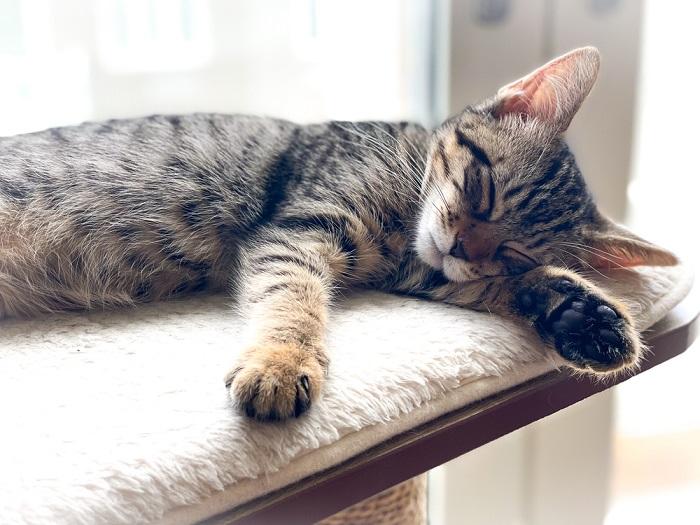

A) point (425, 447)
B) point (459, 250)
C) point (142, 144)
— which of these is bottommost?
point (425, 447)

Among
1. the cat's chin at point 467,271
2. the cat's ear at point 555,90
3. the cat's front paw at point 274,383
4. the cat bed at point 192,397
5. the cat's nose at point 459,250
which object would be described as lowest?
the cat bed at point 192,397

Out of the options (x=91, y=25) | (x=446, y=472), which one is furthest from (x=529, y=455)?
(x=91, y=25)

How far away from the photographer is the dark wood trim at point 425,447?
1.91 feet

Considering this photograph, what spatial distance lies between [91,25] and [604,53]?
0.96 metres

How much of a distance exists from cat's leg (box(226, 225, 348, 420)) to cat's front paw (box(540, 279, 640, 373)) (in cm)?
26

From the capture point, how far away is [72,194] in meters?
0.92

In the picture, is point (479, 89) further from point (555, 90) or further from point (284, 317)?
point (284, 317)

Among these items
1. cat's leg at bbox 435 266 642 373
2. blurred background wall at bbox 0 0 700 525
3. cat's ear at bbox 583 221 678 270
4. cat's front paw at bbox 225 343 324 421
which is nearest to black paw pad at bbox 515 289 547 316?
cat's leg at bbox 435 266 642 373

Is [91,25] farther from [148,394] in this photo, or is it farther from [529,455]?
[529,455]

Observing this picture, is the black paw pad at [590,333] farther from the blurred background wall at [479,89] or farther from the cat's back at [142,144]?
the cat's back at [142,144]

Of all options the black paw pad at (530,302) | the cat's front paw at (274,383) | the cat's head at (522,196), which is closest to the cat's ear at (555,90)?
the cat's head at (522,196)

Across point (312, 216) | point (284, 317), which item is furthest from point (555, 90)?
point (284, 317)

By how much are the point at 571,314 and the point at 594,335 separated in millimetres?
35

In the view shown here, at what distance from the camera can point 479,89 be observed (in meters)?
1.36
